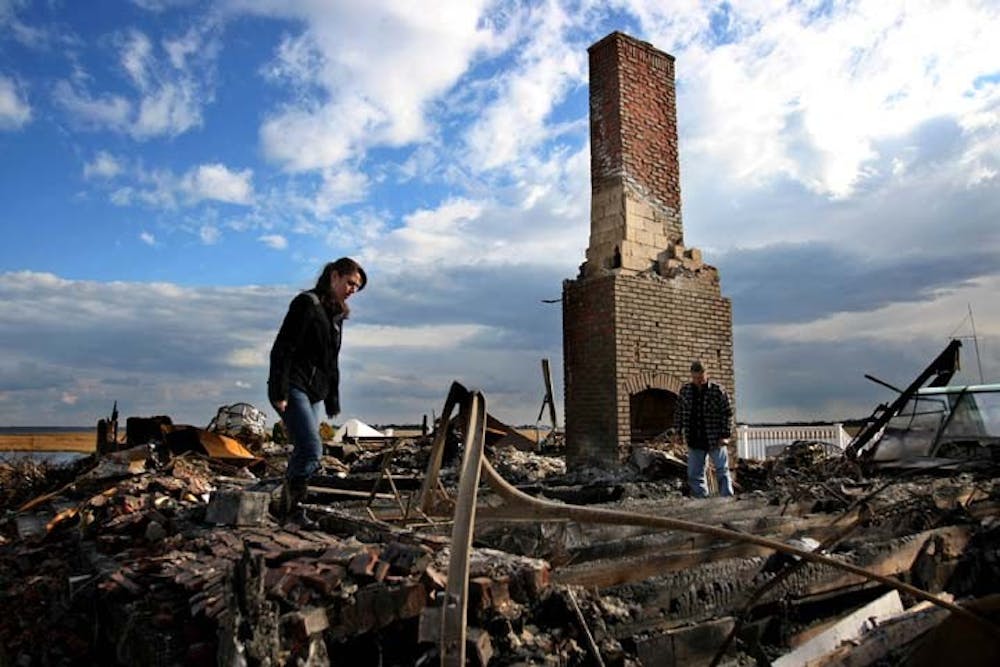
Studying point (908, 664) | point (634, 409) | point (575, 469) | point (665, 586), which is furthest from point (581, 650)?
point (634, 409)

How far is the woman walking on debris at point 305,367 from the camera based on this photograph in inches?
168

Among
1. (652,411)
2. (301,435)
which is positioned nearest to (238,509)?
(301,435)

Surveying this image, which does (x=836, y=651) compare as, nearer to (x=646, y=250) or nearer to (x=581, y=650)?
(x=581, y=650)

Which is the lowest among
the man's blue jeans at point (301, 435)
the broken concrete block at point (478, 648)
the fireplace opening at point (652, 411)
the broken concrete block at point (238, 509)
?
the broken concrete block at point (478, 648)

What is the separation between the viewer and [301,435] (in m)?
4.29

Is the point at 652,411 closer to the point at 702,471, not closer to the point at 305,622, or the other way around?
the point at 702,471

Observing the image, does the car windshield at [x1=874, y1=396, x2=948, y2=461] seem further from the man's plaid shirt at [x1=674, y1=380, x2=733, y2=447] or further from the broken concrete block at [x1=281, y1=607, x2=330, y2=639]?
the broken concrete block at [x1=281, y1=607, x2=330, y2=639]

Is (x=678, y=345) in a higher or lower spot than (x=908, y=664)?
higher

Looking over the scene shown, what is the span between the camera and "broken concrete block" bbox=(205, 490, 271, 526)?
399cm

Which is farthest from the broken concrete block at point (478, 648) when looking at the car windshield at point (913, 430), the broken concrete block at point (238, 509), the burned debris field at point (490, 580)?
the car windshield at point (913, 430)

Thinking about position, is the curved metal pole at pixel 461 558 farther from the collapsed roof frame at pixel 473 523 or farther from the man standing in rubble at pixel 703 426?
the man standing in rubble at pixel 703 426

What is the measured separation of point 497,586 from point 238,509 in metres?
2.07

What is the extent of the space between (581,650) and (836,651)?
3.54ft

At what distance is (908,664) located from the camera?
2.06 meters
